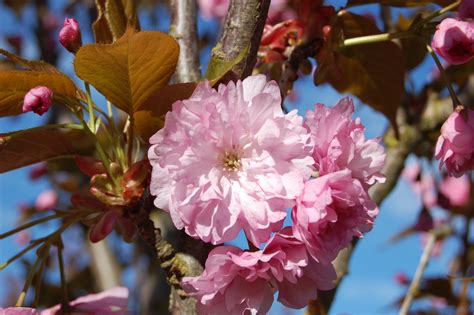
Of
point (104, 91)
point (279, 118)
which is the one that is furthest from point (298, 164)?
point (104, 91)

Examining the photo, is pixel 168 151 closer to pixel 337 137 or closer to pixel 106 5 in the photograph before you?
pixel 337 137

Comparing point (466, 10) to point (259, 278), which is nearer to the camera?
point (259, 278)

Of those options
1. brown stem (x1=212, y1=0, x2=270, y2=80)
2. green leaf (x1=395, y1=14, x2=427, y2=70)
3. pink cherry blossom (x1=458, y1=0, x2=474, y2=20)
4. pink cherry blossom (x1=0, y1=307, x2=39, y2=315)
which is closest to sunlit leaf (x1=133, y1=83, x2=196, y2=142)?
brown stem (x1=212, y1=0, x2=270, y2=80)

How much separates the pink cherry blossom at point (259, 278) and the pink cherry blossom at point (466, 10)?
402mm

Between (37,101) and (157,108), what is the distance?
0.48 feet

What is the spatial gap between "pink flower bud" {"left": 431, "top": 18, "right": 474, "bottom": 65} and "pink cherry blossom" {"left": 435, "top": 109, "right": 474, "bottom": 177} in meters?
0.08

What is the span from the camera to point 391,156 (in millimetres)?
1563

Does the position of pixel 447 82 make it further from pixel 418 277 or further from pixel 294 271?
pixel 418 277

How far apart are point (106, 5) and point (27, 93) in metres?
0.23

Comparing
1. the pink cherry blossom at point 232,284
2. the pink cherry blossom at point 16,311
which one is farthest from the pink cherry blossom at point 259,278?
the pink cherry blossom at point 16,311

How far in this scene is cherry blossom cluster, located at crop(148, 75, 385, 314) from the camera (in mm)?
732

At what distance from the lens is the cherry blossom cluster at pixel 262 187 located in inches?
28.8

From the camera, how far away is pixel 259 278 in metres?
0.78

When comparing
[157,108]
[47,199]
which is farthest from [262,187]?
[47,199]
